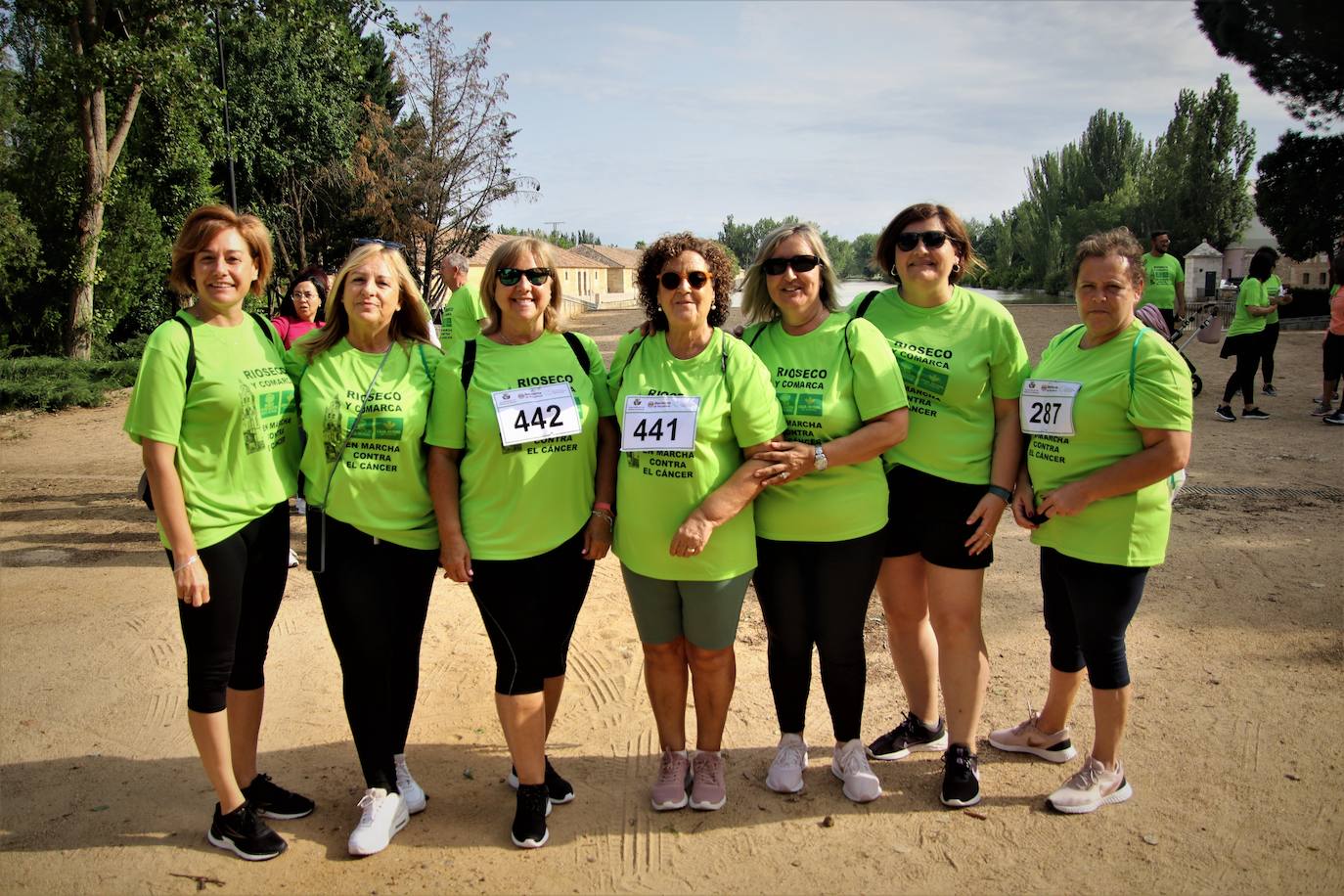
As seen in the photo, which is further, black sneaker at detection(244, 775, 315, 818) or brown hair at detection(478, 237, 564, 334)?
black sneaker at detection(244, 775, 315, 818)

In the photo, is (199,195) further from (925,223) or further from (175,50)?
(925,223)

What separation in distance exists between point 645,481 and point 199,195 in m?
22.7

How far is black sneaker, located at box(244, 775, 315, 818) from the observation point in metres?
3.15

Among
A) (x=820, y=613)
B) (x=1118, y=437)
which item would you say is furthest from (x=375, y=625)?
(x=1118, y=437)

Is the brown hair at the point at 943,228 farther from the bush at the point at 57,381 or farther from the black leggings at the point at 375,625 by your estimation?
the bush at the point at 57,381

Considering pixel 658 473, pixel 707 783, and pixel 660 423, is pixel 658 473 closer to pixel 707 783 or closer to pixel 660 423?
pixel 660 423

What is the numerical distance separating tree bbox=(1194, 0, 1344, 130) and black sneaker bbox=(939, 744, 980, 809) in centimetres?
3056

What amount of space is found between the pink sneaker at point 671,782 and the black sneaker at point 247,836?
133 cm

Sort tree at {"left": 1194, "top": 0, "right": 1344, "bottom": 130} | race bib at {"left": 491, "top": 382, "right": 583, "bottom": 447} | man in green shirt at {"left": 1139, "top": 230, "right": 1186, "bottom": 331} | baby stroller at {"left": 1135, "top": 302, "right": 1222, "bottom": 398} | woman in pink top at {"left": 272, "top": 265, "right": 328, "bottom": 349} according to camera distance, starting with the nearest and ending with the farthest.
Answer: race bib at {"left": 491, "top": 382, "right": 583, "bottom": 447}
baby stroller at {"left": 1135, "top": 302, "right": 1222, "bottom": 398}
woman in pink top at {"left": 272, "top": 265, "right": 328, "bottom": 349}
man in green shirt at {"left": 1139, "top": 230, "right": 1186, "bottom": 331}
tree at {"left": 1194, "top": 0, "right": 1344, "bottom": 130}

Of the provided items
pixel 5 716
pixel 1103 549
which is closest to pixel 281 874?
pixel 5 716

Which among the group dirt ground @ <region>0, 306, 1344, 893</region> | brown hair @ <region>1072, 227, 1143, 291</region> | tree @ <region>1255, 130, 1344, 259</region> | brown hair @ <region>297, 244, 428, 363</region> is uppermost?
→ tree @ <region>1255, 130, 1344, 259</region>

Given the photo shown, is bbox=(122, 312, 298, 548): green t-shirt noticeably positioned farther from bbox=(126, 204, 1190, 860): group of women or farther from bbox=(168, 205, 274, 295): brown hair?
bbox=(168, 205, 274, 295): brown hair

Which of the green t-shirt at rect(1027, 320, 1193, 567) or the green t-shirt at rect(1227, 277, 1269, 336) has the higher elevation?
the green t-shirt at rect(1227, 277, 1269, 336)

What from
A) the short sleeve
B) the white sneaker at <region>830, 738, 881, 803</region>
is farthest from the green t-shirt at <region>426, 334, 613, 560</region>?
the white sneaker at <region>830, 738, 881, 803</region>
